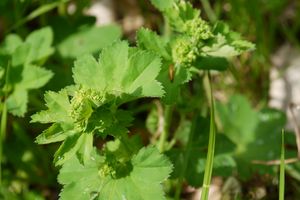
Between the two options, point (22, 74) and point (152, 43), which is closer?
point (152, 43)

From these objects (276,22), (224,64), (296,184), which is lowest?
(296,184)

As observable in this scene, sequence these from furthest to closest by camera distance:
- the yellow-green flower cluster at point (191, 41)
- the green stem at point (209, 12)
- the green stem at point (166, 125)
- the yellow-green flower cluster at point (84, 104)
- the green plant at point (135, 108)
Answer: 1. the green stem at point (209, 12)
2. the green stem at point (166, 125)
3. the yellow-green flower cluster at point (191, 41)
4. the green plant at point (135, 108)
5. the yellow-green flower cluster at point (84, 104)

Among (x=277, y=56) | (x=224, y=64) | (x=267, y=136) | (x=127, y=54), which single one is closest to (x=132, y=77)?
(x=127, y=54)

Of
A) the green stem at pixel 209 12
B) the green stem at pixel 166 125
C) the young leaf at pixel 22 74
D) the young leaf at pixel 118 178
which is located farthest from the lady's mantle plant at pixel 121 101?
the green stem at pixel 209 12

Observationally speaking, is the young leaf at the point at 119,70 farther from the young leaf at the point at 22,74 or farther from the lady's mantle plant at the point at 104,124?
the young leaf at the point at 22,74

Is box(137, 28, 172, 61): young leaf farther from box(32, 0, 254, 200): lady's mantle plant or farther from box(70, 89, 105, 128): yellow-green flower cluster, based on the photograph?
box(70, 89, 105, 128): yellow-green flower cluster

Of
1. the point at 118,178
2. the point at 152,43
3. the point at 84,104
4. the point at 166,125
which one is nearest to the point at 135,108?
the point at 166,125

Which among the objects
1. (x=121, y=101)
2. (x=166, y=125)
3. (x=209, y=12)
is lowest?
(x=166, y=125)

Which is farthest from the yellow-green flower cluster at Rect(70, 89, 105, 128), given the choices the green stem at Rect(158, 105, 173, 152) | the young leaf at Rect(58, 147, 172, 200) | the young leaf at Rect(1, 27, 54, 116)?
the young leaf at Rect(1, 27, 54, 116)

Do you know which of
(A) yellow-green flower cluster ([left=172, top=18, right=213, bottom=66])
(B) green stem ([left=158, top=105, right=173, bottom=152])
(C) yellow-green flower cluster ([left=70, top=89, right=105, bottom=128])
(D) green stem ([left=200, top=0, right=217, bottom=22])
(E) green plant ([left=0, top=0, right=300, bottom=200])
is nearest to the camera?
(C) yellow-green flower cluster ([left=70, top=89, right=105, bottom=128])

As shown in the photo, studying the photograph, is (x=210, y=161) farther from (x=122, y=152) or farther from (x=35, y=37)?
(x=35, y=37)

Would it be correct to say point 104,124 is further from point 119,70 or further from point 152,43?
point 152,43
